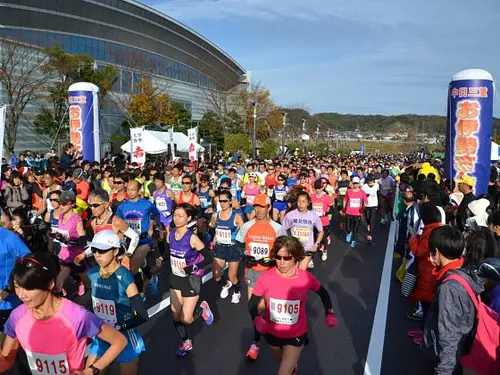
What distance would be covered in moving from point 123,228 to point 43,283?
8.81 feet

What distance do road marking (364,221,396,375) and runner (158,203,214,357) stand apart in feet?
6.66

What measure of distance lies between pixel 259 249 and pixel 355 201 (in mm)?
5723

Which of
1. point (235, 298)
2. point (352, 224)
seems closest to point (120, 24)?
point (352, 224)

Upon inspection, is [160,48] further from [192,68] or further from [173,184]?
[173,184]

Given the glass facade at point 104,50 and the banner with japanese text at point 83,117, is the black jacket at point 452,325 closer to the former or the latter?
the banner with japanese text at point 83,117

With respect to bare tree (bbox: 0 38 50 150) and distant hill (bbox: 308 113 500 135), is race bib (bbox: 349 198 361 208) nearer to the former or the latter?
bare tree (bbox: 0 38 50 150)

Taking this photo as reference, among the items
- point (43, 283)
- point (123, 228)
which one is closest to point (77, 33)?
point (123, 228)

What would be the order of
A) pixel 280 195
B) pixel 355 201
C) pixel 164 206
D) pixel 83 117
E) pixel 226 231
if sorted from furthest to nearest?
pixel 83 117 → pixel 280 195 → pixel 355 201 → pixel 164 206 → pixel 226 231

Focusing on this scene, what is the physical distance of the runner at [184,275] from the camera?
498 cm

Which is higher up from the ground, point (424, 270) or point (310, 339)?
point (424, 270)

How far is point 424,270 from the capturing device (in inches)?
195

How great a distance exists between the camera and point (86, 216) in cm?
800

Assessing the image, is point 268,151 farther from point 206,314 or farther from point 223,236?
point 206,314

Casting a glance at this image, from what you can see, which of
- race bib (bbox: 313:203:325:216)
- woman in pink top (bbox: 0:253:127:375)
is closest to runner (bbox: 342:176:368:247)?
race bib (bbox: 313:203:325:216)
